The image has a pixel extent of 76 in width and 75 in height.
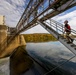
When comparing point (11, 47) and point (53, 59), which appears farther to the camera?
point (11, 47)

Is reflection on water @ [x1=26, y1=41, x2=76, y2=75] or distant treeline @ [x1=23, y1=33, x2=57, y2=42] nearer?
reflection on water @ [x1=26, y1=41, x2=76, y2=75]

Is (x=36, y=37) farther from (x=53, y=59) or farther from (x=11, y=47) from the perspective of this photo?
(x=53, y=59)

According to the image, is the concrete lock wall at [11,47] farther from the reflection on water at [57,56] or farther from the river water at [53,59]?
the reflection on water at [57,56]

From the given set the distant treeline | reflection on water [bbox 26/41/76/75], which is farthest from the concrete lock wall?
the distant treeline

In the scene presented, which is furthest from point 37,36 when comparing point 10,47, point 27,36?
point 10,47

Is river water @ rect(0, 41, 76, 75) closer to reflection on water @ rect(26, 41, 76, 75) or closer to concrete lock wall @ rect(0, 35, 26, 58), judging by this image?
reflection on water @ rect(26, 41, 76, 75)

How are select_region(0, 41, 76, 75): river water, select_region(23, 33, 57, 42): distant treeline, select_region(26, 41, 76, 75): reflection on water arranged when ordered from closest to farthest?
select_region(0, 41, 76, 75): river water, select_region(26, 41, 76, 75): reflection on water, select_region(23, 33, 57, 42): distant treeline

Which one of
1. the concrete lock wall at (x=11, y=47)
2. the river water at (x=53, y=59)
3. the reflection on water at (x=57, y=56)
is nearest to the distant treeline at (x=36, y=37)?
the concrete lock wall at (x=11, y=47)

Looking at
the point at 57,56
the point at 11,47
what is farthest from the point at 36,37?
the point at 57,56

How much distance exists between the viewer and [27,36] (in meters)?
76.6

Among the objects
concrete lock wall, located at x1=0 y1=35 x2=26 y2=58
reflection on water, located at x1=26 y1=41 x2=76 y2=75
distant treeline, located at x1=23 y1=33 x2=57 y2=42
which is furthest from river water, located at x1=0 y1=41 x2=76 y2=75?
distant treeline, located at x1=23 y1=33 x2=57 y2=42

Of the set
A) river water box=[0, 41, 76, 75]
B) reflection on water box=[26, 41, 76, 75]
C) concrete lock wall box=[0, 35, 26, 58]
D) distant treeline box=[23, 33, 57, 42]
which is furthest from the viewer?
distant treeline box=[23, 33, 57, 42]

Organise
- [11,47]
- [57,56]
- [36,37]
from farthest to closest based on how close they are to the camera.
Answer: [36,37], [11,47], [57,56]

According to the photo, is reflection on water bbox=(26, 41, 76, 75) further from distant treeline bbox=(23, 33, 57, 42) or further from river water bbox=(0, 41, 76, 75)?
distant treeline bbox=(23, 33, 57, 42)
